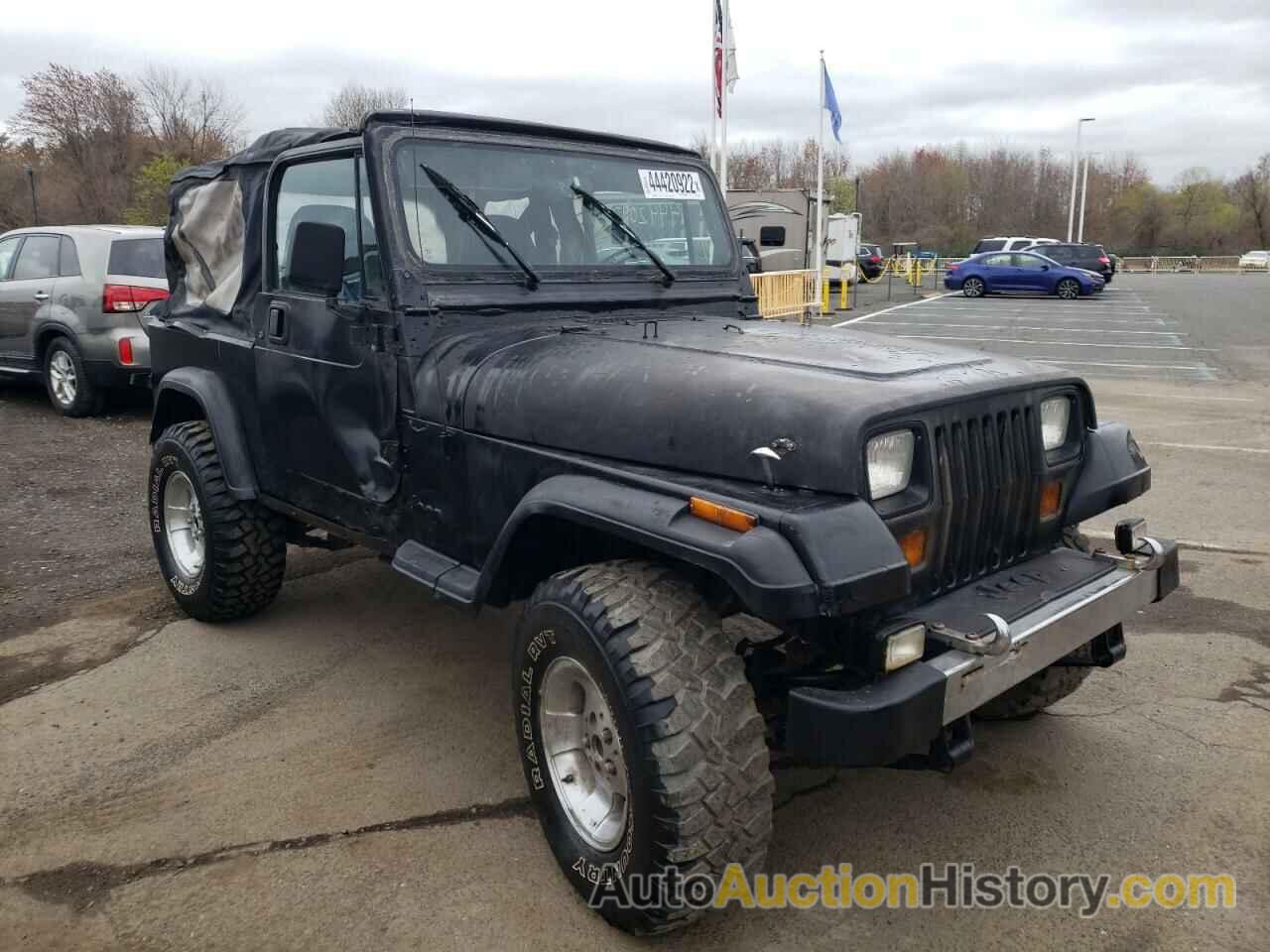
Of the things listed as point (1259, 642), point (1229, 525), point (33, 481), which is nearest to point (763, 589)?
point (1259, 642)

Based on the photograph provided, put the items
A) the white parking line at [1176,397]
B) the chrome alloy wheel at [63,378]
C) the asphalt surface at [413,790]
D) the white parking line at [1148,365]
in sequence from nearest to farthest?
the asphalt surface at [413,790] → the chrome alloy wheel at [63,378] → the white parking line at [1176,397] → the white parking line at [1148,365]

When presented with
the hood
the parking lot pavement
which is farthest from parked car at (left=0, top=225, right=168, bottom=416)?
the parking lot pavement

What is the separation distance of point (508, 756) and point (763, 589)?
5.52 feet

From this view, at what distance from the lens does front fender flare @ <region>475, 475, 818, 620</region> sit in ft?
7.25

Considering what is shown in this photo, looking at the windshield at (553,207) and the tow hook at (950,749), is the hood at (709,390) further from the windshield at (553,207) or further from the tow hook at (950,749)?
the tow hook at (950,749)

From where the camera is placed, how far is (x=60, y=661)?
434 centimetres

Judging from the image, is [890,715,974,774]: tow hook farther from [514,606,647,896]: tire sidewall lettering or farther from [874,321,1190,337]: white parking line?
[874,321,1190,337]: white parking line

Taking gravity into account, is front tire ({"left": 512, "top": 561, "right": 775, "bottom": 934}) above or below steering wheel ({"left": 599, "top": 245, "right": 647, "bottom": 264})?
below

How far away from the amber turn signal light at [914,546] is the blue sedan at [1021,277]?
94.7 ft

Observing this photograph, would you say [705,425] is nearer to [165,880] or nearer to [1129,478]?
[1129,478]

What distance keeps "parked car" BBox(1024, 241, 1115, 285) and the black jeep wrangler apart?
33.4 metres

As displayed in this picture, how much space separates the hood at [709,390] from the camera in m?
2.46

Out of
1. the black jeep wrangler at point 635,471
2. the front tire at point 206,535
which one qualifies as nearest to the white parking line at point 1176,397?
the black jeep wrangler at point 635,471

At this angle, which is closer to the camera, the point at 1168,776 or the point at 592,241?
the point at 1168,776
